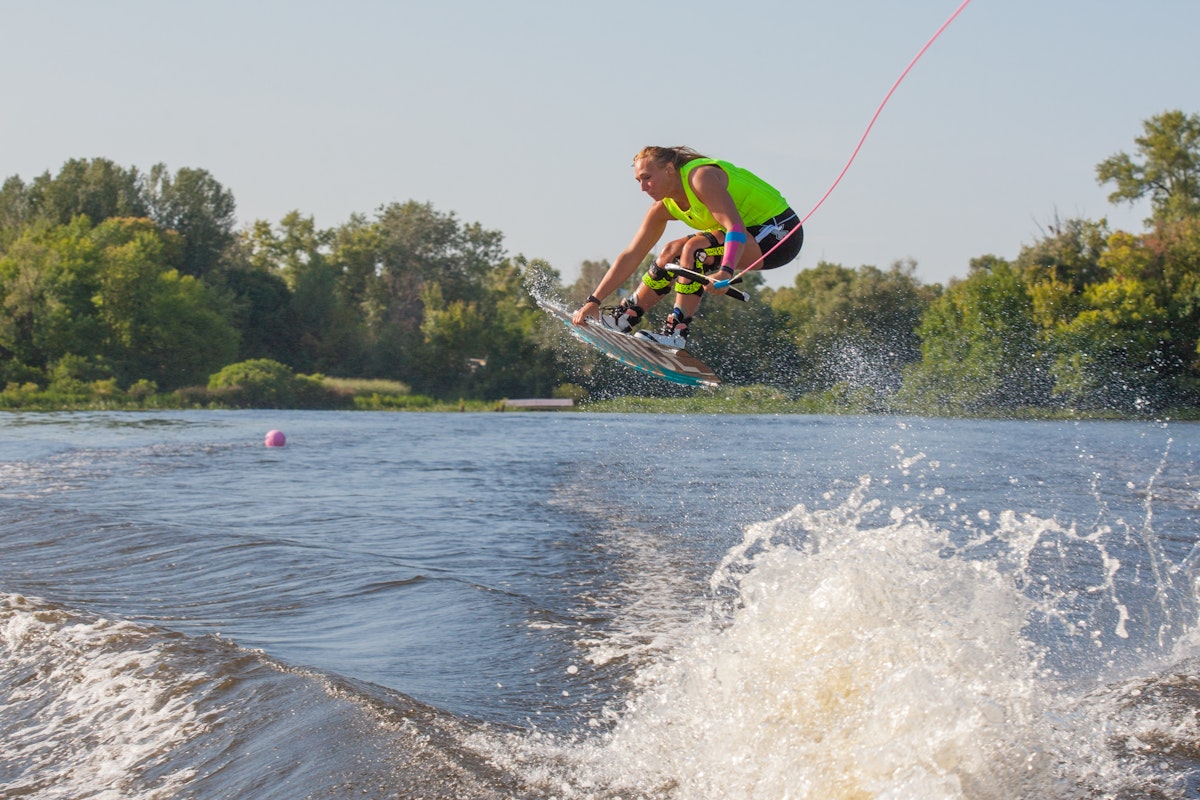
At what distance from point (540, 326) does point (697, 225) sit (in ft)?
145

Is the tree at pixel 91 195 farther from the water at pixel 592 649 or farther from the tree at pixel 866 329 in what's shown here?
the water at pixel 592 649

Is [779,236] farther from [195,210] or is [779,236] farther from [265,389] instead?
[195,210]

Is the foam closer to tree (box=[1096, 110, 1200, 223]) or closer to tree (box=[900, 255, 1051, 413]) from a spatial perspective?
tree (box=[900, 255, 1051, 413])

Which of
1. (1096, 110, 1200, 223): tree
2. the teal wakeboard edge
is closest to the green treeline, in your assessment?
(1096, 110, 1200, 223): tree

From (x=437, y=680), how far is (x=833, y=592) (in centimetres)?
225

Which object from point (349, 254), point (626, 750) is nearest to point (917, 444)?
point (626, 750)

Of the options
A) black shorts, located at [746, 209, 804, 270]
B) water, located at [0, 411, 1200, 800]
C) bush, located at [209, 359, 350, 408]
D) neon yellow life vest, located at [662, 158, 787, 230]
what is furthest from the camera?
bush, located at [209, 359, 350, 408]

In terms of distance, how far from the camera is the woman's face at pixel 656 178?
739 centimetres

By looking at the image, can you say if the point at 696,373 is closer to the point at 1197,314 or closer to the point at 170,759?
the point at 170,759

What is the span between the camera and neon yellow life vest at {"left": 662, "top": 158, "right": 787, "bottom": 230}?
7.58 meters

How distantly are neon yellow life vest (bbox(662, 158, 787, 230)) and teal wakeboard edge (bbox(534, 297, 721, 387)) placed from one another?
111 cm

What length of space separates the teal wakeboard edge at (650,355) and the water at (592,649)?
1.54 metres

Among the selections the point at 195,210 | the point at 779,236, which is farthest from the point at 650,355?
the point at 195,210

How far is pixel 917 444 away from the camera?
21.9m
